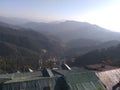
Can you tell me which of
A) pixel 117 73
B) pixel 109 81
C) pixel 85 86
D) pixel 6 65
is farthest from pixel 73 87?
pixel 6 65

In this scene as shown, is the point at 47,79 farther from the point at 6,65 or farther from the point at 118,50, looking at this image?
the point at 118,50

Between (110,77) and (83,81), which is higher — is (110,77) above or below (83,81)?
below

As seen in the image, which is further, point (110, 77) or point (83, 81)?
point (110, 77)

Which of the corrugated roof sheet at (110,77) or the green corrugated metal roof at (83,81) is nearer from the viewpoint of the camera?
the green corrugated metal roof at (83,81)

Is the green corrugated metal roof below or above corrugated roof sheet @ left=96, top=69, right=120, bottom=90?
above

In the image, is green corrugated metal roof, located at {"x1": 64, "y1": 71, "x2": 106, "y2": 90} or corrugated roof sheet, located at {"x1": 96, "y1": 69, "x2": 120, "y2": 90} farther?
corrugated roof sheet, located at {"x1": 96, "y1": 69, "x2": 120, "y2": 90}

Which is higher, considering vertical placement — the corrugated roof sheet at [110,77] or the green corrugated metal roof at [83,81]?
the green corrugated metal roof at [83,81]
